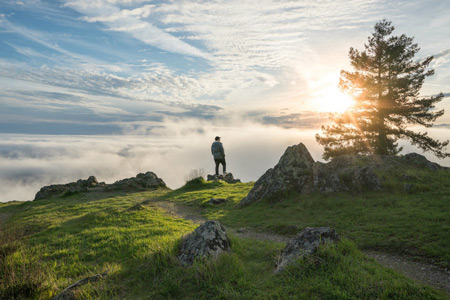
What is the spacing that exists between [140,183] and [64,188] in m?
7.74

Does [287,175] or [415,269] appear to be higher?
[287,175]

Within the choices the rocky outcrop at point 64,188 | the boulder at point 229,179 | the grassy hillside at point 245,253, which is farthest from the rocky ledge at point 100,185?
the grassy hillside at point 245,253

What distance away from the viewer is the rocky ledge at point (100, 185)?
2619 centimetres

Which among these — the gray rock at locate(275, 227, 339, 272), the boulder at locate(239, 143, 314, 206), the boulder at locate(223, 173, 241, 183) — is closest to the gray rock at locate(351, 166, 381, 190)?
the boulder at locate(239, 143, 314, 206)

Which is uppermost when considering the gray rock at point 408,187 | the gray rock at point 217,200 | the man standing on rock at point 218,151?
the man standing on rock at point 218,151

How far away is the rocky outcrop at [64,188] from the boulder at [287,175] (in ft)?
61.7

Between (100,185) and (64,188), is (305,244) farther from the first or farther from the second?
(64,188)

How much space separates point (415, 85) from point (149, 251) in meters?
31.4

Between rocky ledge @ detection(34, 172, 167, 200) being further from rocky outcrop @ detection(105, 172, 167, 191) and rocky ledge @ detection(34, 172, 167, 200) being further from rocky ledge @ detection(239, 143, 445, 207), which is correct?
rocky ledge @ detection(239, 143, 445, 207)

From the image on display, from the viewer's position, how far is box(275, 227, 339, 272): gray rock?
6.34 m

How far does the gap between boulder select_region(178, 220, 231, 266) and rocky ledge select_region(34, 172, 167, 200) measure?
2116 centimetres

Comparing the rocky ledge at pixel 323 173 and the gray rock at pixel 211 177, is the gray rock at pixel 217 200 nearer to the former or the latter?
the rocky ledge at pixel 323 173

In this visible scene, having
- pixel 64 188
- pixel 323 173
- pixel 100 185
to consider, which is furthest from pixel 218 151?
pixel 64 188

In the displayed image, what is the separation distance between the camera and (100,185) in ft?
95.5
